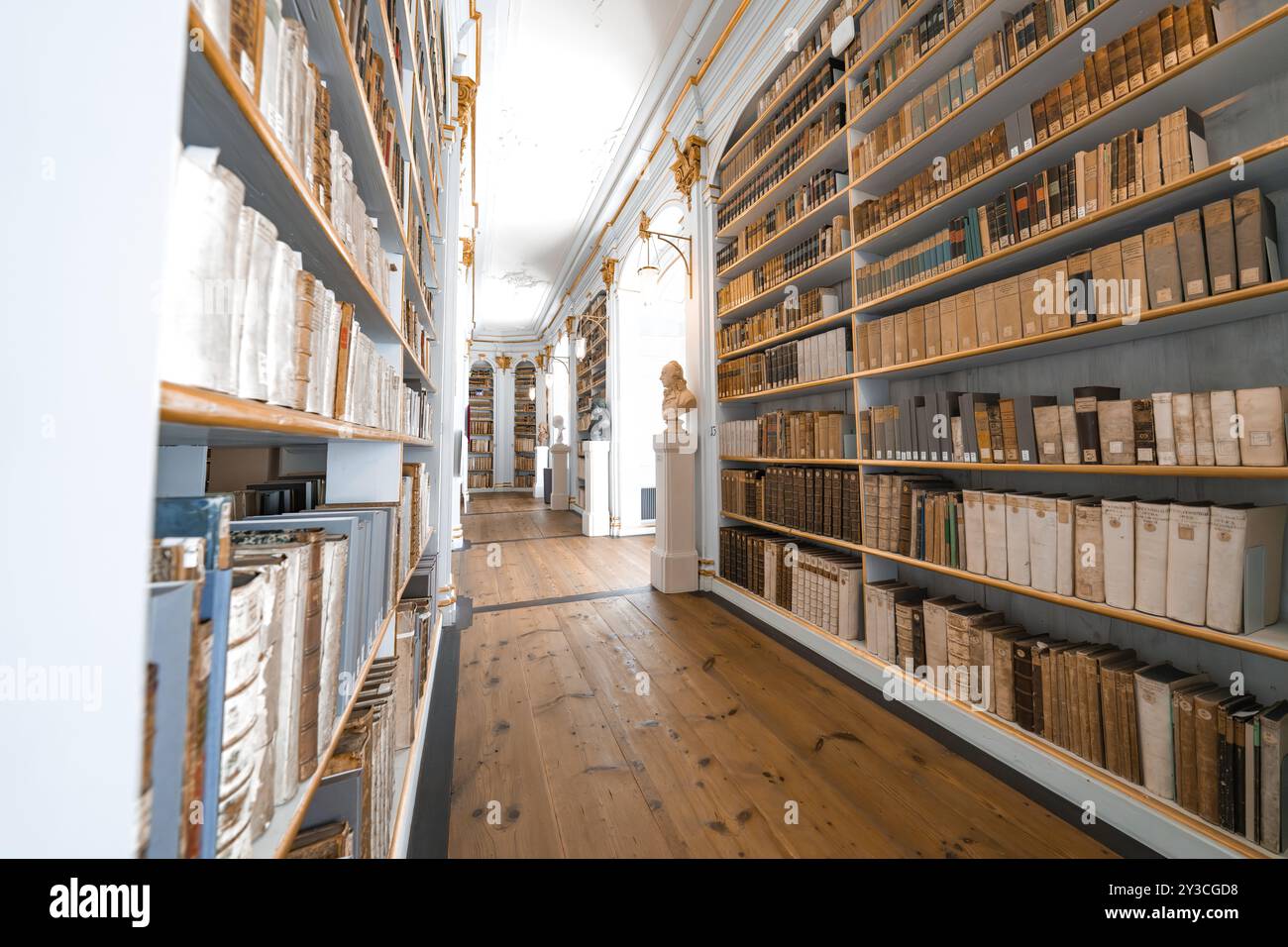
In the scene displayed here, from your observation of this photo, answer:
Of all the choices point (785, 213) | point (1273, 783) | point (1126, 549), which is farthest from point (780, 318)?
point (1273, 783)

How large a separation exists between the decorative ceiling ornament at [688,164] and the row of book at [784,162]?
0.25 m

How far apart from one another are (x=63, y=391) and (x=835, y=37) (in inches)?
128

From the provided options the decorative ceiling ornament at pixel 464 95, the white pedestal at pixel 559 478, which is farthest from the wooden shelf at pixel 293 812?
the white pedestal at pixel 559 478

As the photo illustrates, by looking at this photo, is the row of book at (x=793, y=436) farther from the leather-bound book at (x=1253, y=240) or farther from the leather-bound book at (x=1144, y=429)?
the leather-bound book at (x=1253, y=240)

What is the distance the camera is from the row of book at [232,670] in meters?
0.41

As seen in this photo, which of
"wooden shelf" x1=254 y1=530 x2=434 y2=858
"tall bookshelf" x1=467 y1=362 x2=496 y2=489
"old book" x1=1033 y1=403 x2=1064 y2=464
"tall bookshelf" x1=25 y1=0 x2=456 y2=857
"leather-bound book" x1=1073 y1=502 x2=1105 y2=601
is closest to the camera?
"tall bookshelf" x1=25 y1=0 x2=456 y2=857

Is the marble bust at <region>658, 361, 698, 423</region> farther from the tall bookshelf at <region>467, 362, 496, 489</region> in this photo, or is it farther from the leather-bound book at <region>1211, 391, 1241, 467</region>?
the tall bookshelf at <region>467, 362, 496, 489</region>

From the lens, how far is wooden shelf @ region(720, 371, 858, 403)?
8.23ft

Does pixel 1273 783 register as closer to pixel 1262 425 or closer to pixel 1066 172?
pixel 1262 425

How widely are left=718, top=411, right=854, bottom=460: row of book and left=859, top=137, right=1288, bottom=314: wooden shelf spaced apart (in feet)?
2.29

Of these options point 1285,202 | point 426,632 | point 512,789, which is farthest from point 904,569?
point 426,632

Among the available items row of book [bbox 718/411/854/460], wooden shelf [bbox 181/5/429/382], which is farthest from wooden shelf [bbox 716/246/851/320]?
wooden shelf [bbox 181/5/429/382]

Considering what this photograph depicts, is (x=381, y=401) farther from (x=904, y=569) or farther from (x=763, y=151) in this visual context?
(x=763, y=151)
